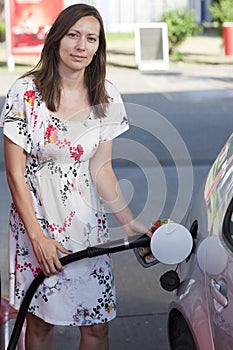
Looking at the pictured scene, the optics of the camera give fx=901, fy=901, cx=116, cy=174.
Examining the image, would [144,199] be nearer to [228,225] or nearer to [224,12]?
[228,225]

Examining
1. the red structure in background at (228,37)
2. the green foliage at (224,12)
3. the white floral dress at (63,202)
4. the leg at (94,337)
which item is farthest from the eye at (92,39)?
the green foliage at (224,12)

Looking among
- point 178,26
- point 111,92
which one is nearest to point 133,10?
point 178,26

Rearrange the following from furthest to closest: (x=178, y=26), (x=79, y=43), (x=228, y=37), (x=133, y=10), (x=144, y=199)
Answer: (x=133, y=10)
(x=178, y=26)
(x=228, y=37)
(x=144, y=199)
(x=79, y=43)

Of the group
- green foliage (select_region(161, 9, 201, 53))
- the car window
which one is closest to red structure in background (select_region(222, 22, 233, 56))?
green foliage (select_region(161, 9, 201, 53))

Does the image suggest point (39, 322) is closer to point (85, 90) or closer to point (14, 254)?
point (14, 254)

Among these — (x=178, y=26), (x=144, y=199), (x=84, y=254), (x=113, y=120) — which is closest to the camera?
(x=84, y=254)

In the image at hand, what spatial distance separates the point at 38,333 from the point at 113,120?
88 cm

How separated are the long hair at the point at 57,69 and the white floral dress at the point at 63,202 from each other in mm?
37

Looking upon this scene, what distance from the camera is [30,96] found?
10.8 feet

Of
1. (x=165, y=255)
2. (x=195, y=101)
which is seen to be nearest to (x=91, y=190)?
(x=165, y=255)

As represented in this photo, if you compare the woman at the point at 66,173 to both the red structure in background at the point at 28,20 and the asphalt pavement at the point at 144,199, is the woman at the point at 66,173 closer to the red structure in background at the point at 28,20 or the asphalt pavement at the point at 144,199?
the asphalt pavement at the point at 144,199

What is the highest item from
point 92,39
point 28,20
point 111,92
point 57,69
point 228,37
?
point 92,39

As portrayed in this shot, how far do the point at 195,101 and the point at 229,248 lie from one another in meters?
11.0

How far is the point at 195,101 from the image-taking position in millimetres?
13820
